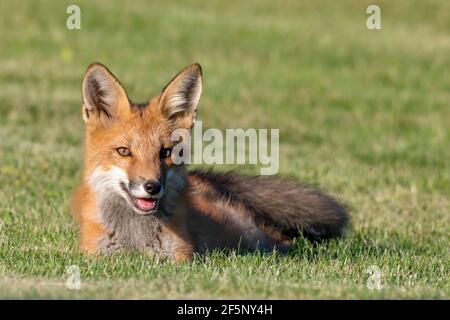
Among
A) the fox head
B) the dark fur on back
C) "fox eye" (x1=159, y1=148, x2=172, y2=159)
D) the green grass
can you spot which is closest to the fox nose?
the fox head

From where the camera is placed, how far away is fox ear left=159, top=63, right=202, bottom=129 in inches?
305

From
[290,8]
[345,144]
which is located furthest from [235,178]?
[290,8]

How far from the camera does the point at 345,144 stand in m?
18.3

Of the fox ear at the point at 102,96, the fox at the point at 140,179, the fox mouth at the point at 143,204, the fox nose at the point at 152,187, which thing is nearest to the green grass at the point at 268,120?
the fox at the point at 140,179

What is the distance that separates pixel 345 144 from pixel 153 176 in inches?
454

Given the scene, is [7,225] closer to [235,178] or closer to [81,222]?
[81,222]

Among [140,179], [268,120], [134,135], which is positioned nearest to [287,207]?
[134,135]

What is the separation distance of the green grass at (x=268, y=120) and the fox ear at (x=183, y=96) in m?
1.16

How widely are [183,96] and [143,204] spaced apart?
104 cm

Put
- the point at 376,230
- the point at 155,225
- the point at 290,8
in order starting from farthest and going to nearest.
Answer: the point at 290,8 → the point at 376,230 → the point at 155,225

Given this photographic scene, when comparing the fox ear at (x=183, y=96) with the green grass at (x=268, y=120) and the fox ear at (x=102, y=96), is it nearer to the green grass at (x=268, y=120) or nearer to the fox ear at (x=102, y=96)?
the fox ear at (x=102, y=96)

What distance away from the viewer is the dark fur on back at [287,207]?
940cm

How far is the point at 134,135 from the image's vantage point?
7.44 metres

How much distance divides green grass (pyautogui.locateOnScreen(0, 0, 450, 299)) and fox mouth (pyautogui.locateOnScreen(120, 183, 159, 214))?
0.40m
